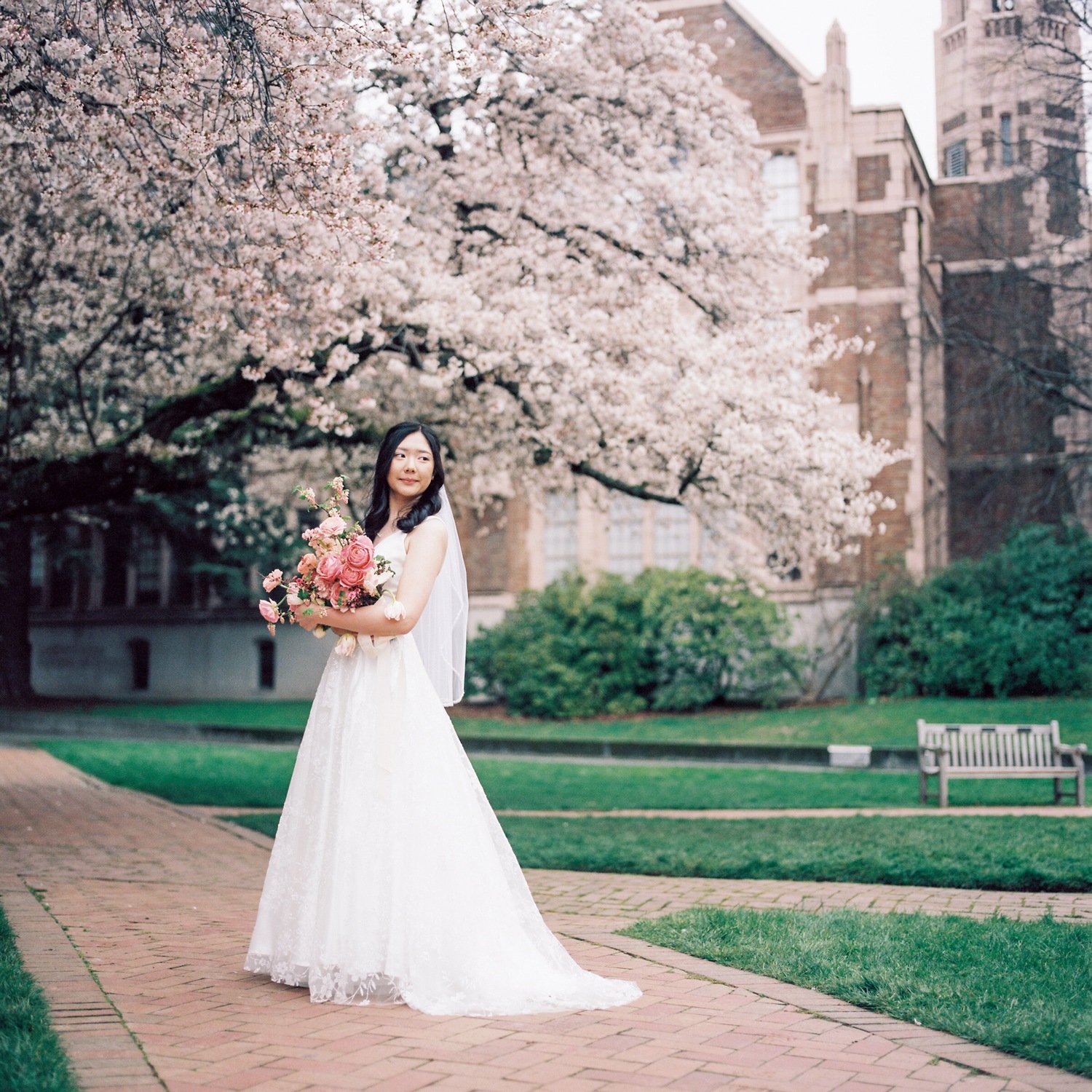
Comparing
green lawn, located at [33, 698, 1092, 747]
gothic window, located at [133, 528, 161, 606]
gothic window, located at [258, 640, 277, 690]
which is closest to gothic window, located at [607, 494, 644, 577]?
green lawn, located at [33, 698, 1092, 747]

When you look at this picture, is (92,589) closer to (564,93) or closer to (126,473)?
(126,473)

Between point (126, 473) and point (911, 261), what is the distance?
1730cm

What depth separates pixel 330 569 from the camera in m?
5.36

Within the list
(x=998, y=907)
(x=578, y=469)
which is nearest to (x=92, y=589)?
(x=578, y=469)

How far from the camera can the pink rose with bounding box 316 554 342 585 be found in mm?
5363

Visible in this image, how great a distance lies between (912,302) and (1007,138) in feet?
11.8

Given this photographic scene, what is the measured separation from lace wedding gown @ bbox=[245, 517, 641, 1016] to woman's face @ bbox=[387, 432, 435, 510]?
227 millimetres

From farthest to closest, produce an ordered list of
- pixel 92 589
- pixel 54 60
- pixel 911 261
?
1. pixel 92 589
2. pixel 911 261
3. pixel 54 60

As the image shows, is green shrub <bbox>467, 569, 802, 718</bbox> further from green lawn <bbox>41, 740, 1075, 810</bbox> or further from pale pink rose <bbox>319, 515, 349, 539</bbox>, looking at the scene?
pale pink rose <bbox>319, 515, 349, 539</bbox>

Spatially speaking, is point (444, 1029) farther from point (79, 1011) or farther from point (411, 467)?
point (411, 467)

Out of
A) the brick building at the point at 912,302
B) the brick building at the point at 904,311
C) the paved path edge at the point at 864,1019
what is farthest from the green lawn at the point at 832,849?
the brick building at the point at 904,311

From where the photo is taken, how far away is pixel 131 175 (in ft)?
30.4

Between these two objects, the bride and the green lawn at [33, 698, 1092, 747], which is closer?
the bride

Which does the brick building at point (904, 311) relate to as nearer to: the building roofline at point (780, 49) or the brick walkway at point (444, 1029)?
the building roofline at point (780, 49)
